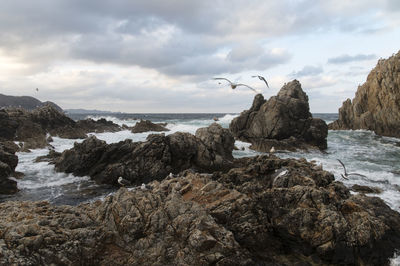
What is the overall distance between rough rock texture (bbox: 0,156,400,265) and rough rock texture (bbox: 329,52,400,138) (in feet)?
125

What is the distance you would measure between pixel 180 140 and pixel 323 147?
19.5 m

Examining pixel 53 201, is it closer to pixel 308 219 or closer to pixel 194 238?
pixel 194 238

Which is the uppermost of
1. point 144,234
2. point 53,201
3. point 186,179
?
point 186,179

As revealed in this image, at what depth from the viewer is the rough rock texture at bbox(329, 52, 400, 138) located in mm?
39562

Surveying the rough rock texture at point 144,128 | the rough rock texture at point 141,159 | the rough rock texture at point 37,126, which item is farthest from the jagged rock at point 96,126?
the rough rock texture at point 141,159

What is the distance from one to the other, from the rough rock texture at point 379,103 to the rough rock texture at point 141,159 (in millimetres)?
33246

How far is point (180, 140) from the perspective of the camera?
19359 mm

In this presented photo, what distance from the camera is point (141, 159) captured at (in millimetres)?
17812

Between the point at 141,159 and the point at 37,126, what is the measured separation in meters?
20.4

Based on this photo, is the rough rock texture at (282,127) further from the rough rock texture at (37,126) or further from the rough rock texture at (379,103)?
the rough rock texture at (37,126)

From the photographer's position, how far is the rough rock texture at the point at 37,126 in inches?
1120

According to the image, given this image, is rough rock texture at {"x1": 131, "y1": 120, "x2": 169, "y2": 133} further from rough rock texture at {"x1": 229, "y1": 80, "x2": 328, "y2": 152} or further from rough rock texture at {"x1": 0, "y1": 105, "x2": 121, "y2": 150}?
rough rock texture at {"x1": 229, "y1": 80, "x2": 328, "y2": 152}

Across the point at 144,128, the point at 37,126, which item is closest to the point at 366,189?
the point at 37,126

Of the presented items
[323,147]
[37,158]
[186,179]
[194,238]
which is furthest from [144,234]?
[323,147]
